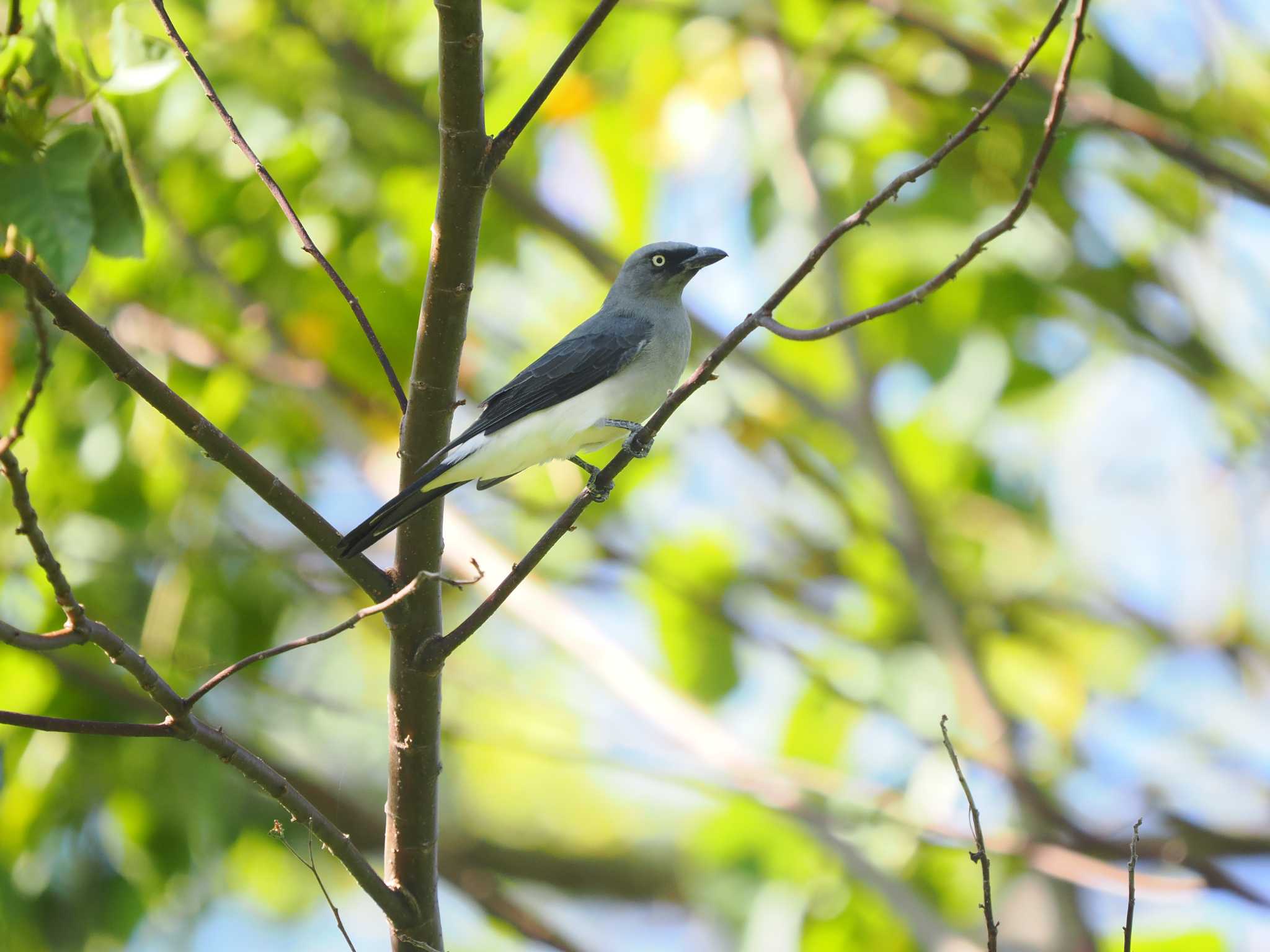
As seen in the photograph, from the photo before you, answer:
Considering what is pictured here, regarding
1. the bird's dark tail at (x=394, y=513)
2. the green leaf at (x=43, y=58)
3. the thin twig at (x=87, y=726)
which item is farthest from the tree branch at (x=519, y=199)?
the thin twig at (x=87, y=726)

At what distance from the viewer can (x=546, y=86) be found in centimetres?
251

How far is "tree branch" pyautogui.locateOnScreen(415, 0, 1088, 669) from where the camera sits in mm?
2537

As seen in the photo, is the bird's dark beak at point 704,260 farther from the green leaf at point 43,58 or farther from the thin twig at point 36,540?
the thin twig at point 36,540

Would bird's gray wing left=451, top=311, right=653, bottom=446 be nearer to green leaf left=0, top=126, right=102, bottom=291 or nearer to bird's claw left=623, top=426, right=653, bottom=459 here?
bird's claw left=623, top=426, right=653, bottom=459

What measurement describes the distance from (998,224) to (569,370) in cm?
210

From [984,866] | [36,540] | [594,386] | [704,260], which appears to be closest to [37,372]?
[36,540]

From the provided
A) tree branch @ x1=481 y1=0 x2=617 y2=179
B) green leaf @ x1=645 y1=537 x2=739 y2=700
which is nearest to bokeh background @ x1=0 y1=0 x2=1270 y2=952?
green leaf @ x1=645 y1=537 x2=739 y2=700

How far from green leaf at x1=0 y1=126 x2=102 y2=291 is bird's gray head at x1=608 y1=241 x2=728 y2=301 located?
2.72m

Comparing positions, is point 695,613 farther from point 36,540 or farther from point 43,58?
point 36,540

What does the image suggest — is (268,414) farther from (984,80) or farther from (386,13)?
(984,80)

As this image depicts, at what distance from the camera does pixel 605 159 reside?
680 centimetres

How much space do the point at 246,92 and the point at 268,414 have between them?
79.3 inches

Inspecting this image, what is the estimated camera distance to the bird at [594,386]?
4.02 m

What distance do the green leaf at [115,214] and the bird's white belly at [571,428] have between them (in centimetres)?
123
